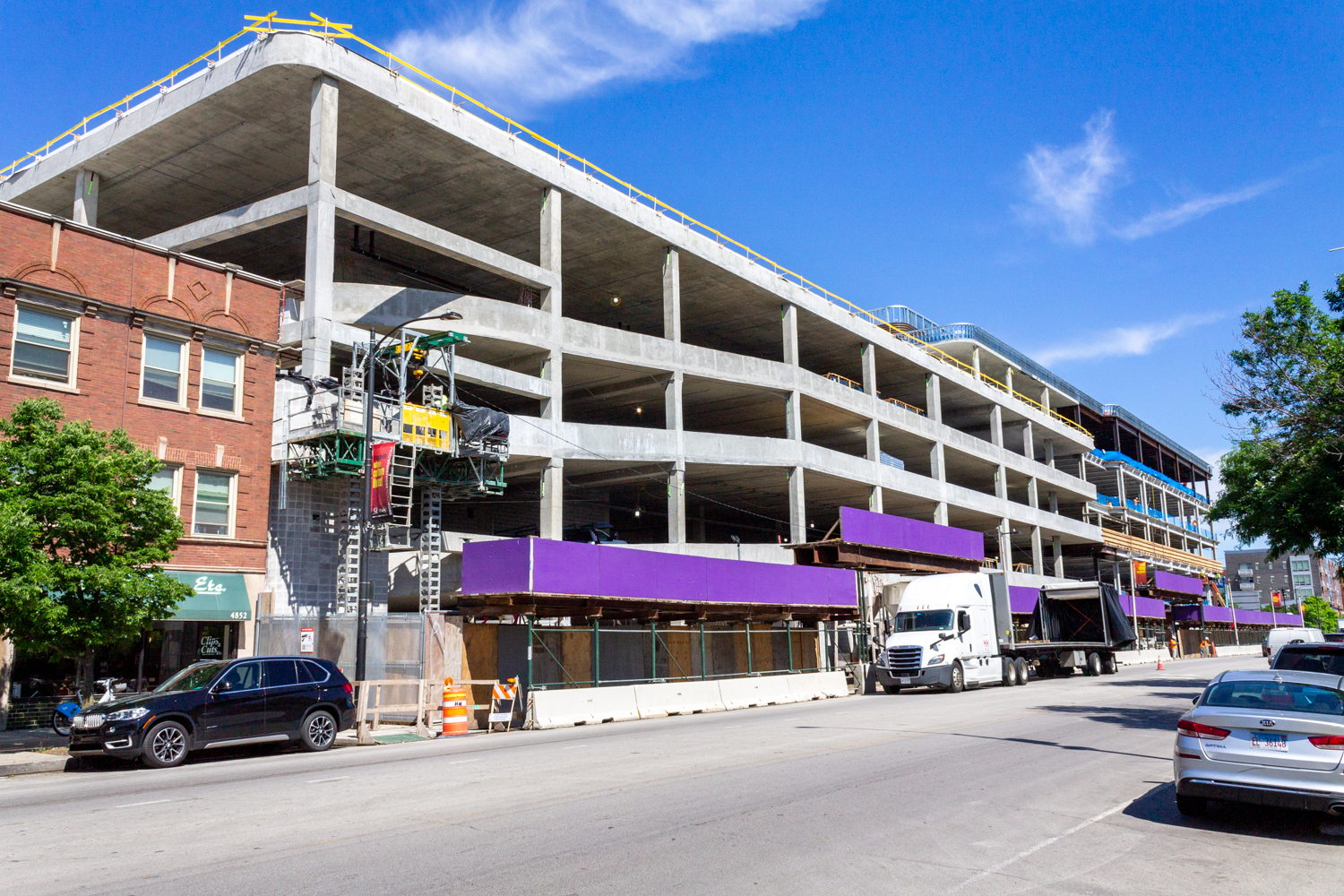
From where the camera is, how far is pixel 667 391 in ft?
137

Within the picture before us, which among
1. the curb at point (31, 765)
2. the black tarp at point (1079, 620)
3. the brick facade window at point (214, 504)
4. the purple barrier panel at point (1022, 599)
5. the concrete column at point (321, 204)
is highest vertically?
the concrete column at point (321, 204)

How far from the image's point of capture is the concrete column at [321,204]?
2969cm

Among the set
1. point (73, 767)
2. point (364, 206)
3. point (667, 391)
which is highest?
point (364, 206)

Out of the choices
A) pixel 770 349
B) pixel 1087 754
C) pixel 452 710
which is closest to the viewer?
pixel 1087 754

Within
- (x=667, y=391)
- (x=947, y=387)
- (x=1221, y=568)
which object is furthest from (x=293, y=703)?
(x=1221, y=568)

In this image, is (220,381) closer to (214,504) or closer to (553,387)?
(214,504)

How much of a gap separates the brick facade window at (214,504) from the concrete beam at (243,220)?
9486 mm

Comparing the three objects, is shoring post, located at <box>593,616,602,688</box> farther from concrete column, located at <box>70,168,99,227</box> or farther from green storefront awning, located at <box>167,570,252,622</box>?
concrete column, located at <box>70,168,99,227</box>

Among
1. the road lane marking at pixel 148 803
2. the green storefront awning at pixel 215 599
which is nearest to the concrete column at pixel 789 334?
the green storefront awning at pixel 215 599

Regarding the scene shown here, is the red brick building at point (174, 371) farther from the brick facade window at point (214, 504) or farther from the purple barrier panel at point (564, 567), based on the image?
the purple barrier panel at point (564, 567)

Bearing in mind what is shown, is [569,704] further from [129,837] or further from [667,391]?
[667,391]

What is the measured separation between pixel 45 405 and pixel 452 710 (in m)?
10.2

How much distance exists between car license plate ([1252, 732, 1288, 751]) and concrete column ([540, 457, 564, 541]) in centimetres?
2847

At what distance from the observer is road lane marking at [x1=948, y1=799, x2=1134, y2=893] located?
7262 millimetres
